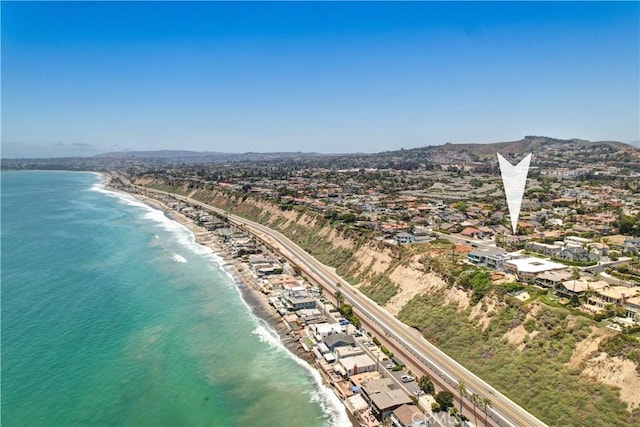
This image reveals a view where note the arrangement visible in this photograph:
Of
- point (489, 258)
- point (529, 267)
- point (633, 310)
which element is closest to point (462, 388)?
point (633, 310)

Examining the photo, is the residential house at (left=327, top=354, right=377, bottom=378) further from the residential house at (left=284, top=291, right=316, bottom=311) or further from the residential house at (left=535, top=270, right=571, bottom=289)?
the residential house at (left=535, top=270, right=571, bottom=289)

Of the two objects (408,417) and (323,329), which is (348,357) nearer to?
(323,329)

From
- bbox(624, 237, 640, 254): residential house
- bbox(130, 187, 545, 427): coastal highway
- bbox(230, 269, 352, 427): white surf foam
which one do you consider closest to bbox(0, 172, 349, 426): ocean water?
bbox(230, 269, 352, 427): white surf foam

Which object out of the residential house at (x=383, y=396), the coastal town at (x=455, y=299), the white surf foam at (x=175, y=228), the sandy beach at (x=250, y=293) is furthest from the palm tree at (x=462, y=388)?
the white surf foam at (x=175, y=228)

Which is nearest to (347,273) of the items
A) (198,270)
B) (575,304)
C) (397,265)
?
(397,265)

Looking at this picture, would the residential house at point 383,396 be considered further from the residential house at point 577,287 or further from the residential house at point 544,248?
the residential house at point 544,248

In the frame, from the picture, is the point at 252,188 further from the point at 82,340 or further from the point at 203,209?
the point at 82,340
